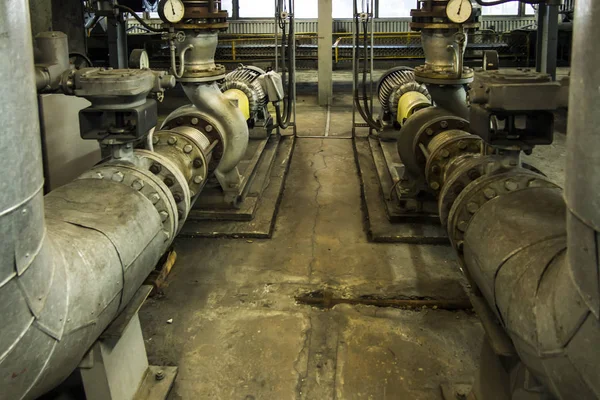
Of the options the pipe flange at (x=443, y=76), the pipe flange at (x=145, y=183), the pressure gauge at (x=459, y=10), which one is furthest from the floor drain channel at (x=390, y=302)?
the pressure gauge at (x=459, y=10)

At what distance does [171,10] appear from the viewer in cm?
282

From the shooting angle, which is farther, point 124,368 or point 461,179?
point 461,179

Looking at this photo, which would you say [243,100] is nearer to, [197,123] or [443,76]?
[197,123]

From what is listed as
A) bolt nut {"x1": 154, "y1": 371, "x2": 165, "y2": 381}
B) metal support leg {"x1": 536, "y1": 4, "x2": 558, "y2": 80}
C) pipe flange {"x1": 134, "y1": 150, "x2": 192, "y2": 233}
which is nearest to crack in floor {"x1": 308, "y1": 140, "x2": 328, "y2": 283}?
pipe flange {"x1": 134, "y1": 150, "x2": 192, "y2": 233}

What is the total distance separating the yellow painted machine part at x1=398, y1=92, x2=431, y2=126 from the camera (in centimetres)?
378

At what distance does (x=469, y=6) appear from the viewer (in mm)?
2740

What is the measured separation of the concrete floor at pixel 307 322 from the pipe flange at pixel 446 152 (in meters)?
0.51

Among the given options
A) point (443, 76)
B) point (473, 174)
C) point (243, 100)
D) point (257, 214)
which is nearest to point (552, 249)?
point (473, 174)

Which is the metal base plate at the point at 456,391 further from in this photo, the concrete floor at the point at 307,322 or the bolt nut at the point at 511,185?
the bolt nut at the point at 511,185

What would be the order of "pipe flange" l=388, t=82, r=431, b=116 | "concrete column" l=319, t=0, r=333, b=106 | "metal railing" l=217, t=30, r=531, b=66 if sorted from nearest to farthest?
1. "pipe flange" l=388, t=82, r=431, b=116
2. "concrete column" l=319, t=0, r=333, b=106
3. "metal railing" l=217, t=30, r=531, b=66

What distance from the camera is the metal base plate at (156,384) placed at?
1.86m

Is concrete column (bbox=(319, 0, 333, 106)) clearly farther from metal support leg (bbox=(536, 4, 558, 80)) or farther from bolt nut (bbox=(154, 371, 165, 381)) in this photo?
bolt nut (bbox=(154, 371, 165, 381))

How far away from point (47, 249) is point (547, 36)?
4073 millimetres

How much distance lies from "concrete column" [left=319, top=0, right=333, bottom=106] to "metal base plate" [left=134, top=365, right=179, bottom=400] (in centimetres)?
575
